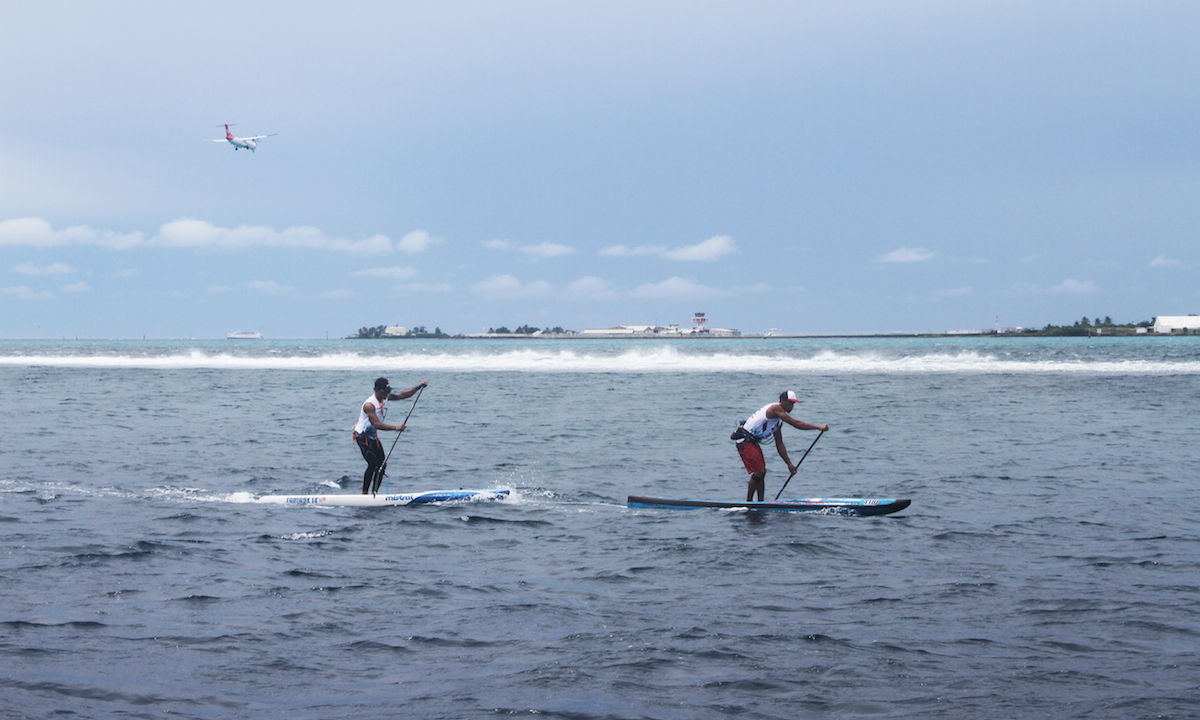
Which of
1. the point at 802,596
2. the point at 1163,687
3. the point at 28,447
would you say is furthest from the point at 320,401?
the point at 1163,687

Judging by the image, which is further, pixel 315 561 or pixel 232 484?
pixel 232 484

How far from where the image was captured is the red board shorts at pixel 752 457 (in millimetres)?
A: 15562

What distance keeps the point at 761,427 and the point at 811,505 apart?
1.54 meters

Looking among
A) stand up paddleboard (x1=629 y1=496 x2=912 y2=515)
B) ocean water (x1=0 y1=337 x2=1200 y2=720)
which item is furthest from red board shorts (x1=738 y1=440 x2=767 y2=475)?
ocean water (x1=0 y1=337 x2=1200 y2=720)

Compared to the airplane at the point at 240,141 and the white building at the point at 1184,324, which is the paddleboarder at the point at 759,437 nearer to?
the airplane at the point at 240,141

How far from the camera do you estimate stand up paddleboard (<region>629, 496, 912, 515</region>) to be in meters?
14.7

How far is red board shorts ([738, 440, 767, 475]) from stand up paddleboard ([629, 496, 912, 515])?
2.06 ft

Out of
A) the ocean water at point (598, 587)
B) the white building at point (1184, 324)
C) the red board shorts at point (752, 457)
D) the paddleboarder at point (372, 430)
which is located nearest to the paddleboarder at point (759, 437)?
the red board shorts at point (752, 457)

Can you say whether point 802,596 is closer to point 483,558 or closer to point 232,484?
point 483,558

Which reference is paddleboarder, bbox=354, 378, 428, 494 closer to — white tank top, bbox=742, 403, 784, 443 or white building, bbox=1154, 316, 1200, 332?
white tank top, bbox=742, 403, 784, 443

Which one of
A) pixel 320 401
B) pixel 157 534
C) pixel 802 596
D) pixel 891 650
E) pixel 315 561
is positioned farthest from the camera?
pixel 320 401

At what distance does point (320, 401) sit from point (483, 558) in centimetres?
3446

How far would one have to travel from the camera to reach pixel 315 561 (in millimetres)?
11586

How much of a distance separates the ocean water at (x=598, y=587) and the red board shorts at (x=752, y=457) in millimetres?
1167
